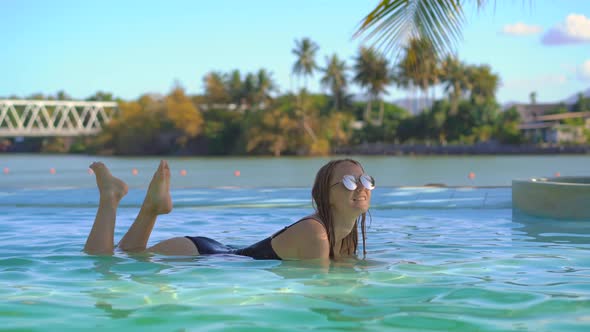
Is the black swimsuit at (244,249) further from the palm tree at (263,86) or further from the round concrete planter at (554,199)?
the palm tree at (263,86)

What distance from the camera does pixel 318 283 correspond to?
4.30 meters

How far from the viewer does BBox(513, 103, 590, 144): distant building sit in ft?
242

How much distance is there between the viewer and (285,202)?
32.8ft

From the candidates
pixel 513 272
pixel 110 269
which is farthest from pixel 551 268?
pixel 110 269

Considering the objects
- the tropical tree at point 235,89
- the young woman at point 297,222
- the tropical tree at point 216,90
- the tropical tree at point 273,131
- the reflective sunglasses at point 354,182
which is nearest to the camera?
the reflective sunglasses at point 354,182

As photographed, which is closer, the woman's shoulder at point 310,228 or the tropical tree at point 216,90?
the woman's shoulder at point 310,228

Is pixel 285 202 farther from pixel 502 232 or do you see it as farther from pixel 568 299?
pixel 568 299

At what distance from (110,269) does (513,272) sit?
8.30ft

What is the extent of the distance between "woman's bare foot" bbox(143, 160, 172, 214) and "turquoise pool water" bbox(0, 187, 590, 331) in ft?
1.21

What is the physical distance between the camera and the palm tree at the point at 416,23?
627 centimetres

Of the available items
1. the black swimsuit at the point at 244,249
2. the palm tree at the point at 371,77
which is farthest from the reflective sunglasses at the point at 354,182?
the palm tree at the point at 371,77

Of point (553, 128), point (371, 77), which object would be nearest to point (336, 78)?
point (371, 77)

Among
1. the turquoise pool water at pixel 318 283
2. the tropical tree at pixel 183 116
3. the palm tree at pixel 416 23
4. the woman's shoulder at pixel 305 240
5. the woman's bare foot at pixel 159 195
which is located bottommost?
the turquoise pool water at pixel 318 283

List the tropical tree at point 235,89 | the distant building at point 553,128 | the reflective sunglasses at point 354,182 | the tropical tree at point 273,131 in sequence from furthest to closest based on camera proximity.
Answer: the tropical tree at point 235,89 < the tropical tree at point 273,131 < the distant building at point 553,128 < the reflective sunglasses at point 354,182
